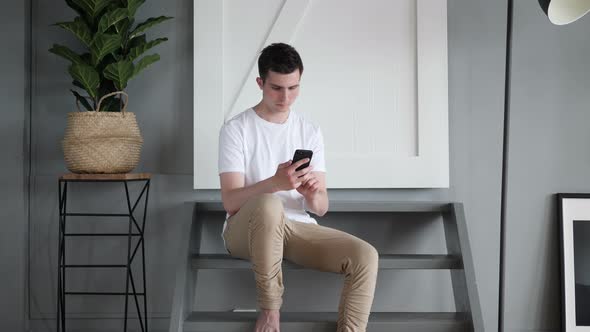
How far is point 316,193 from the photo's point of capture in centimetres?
262

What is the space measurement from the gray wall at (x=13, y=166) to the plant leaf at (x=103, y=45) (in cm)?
51

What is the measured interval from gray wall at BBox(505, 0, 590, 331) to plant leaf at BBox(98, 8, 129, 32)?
1.88 metres

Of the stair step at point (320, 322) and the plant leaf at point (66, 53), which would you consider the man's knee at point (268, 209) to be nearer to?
Result: the stair step at point (320, 322)

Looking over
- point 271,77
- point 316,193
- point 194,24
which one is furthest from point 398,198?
point 194,24

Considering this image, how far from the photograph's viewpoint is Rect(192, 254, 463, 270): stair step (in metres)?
2.73

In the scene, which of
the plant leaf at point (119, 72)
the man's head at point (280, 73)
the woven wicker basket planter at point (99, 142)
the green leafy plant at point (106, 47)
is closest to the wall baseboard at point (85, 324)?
the woven wicker basket planter at point (99, 142)

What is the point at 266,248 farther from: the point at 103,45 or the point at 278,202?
the point at 103,45

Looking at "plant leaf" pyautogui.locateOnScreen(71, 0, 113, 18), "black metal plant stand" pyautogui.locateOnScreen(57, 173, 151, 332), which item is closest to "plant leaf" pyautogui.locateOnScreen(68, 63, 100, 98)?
"plant leaf" pyautogui.locateOnScreen(71, 0, 113, 18)

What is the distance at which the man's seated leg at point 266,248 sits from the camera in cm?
237

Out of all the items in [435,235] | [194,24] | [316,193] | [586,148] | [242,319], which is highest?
[194,24]

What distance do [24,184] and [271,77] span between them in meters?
1.45

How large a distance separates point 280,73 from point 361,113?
2.68 feet

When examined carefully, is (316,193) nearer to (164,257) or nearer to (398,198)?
(398,198)

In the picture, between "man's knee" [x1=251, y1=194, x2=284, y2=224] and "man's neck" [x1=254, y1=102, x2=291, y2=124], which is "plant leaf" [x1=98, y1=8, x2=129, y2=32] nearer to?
"man's neck" [x1=254, y1=102, x2=291, y2=124]
